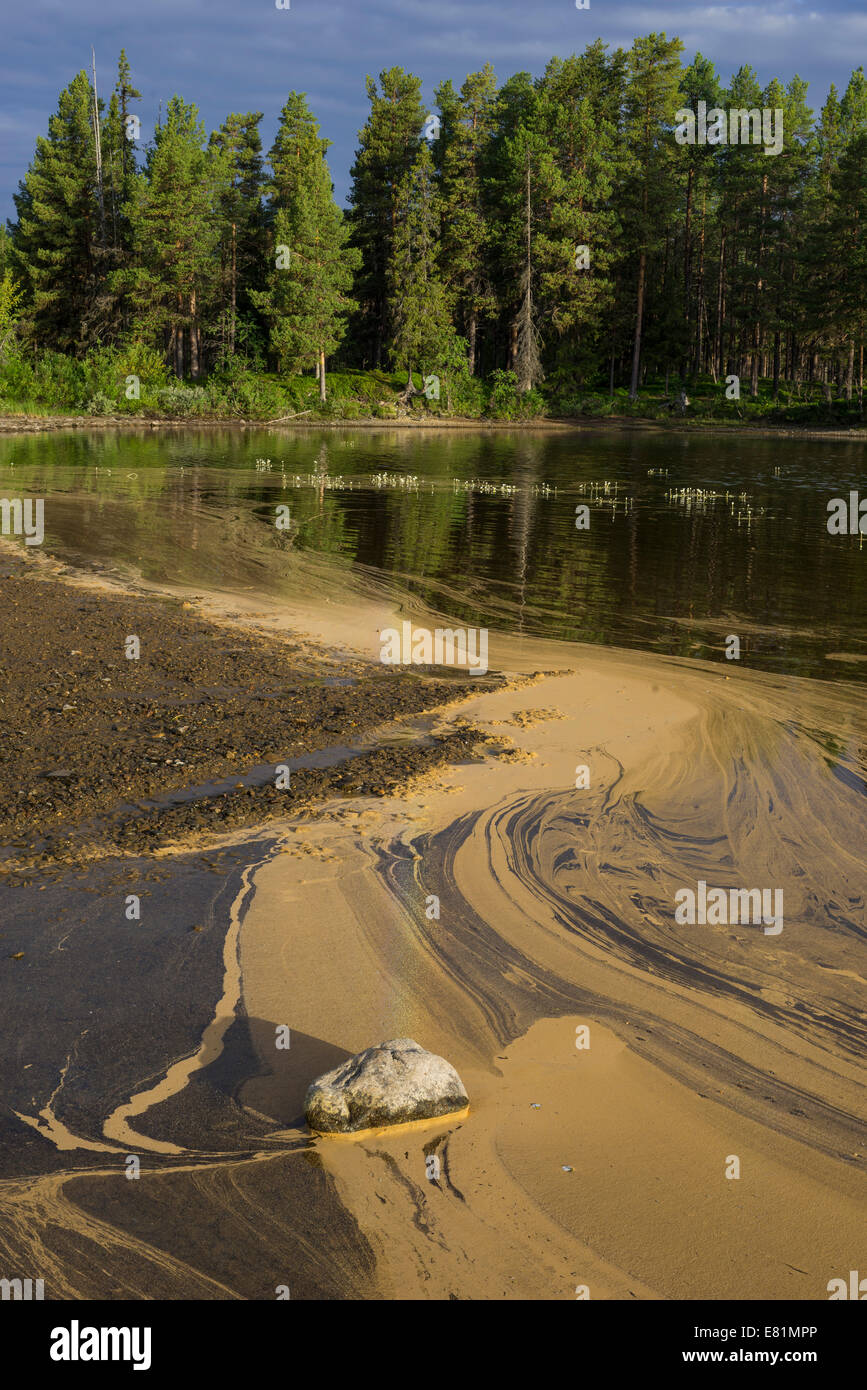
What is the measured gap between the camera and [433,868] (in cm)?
650

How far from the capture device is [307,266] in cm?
6128

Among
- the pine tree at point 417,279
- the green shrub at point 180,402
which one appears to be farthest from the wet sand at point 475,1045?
the pine tree at point 417,279

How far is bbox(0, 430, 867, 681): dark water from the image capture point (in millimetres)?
13914

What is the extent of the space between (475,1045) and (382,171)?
252ft

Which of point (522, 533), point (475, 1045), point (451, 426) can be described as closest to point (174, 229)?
point (451, 426)

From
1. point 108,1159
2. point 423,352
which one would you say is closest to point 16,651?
point 108,1159

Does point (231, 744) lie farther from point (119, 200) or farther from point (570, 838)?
point (119, 200)

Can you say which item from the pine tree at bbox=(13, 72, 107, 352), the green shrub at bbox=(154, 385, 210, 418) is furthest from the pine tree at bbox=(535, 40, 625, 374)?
the pine tree at bbox=(13, 72, 107, 352)

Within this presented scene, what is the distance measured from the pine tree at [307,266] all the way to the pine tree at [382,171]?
3.96 meters

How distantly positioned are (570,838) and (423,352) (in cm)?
6580

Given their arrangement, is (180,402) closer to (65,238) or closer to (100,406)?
(100,406)

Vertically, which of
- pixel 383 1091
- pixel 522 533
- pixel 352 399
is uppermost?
pixel 352 399

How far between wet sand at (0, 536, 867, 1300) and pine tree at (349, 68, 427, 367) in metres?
65.8

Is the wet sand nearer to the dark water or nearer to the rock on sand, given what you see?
the rock on sand
